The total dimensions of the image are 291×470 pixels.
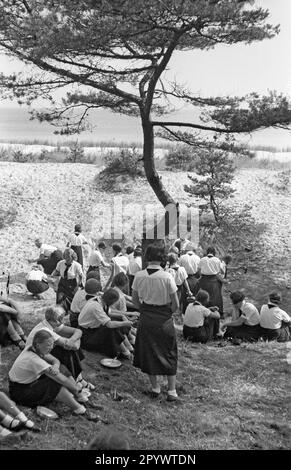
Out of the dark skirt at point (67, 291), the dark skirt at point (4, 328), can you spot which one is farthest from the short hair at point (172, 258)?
the dark skirt at point (4, 328)

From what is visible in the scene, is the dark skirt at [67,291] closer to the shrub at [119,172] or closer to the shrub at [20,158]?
the shrub at [119,172]

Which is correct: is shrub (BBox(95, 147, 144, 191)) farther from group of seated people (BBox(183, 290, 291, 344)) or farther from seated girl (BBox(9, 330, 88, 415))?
seated girl (BBox(9, 330, 88, 415))

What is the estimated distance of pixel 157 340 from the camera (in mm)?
6082

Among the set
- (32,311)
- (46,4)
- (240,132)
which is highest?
(46,4)

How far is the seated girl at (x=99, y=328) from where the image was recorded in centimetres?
698

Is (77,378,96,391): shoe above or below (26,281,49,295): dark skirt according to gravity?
above

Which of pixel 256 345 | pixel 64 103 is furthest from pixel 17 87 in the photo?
pixel 256 345

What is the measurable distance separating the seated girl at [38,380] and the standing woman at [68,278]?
450 centimetres

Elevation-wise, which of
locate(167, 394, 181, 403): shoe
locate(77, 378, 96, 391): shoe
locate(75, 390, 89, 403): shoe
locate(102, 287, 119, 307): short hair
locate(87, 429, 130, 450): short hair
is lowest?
locate(167, 394, 181, 403): shoe

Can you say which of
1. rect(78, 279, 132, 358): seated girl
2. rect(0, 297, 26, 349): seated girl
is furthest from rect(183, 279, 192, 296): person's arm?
rect(0, 297, 26, 349): seated girl

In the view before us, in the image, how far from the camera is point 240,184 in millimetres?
19297

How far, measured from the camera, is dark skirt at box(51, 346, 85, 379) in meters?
5.85

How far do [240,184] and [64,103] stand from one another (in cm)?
865

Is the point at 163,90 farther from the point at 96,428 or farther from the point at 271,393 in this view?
the point at 96,428
